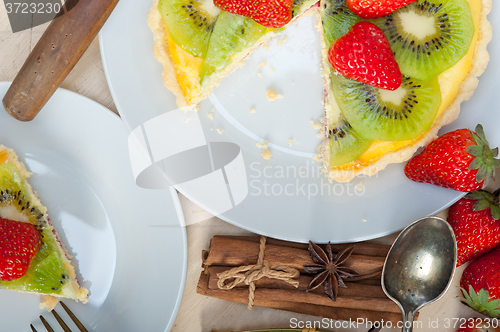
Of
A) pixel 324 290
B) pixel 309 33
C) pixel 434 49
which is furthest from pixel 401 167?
pixel 309 33

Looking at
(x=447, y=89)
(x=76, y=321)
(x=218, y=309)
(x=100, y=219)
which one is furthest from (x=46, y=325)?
(x=447, y=89)

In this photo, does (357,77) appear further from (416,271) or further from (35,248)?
(35,248)

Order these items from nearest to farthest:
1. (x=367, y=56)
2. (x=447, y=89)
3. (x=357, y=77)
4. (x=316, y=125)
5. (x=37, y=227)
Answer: (x=367, y=56) < (x=357, y=77) < (x=447, y=89) < (x=37, y=227) < (x=316, y=125)

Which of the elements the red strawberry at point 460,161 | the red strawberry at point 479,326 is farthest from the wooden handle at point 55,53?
the red strawberry at point 479,326

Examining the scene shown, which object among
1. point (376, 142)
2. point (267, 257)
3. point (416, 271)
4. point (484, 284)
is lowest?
point (484, 284)

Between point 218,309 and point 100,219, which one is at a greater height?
point 100,219

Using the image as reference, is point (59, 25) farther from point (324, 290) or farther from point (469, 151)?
point (469, 151)

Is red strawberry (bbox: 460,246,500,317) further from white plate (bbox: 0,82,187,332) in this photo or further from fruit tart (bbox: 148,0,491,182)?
white plate (bbox: 0,82,187,332)

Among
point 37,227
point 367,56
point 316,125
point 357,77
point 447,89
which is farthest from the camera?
point 316,125
